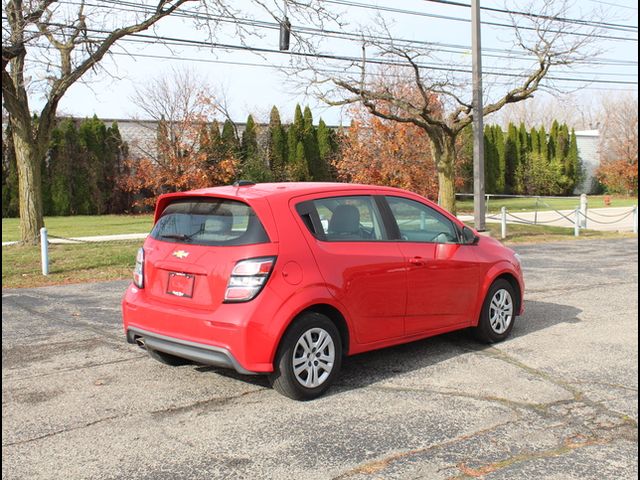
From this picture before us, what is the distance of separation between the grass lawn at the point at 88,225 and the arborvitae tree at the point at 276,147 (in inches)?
248

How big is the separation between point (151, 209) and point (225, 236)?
2731 cm

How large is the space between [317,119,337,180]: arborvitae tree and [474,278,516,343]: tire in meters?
27.0

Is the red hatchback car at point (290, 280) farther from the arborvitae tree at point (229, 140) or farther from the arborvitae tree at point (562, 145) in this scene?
the arborvitae tree at point (562, 145)

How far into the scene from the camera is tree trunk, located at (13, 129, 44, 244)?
638 inches

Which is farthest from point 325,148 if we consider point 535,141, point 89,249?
point 89,249

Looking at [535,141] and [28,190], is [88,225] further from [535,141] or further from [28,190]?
[535,141]

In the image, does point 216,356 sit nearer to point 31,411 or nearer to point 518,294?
point 31,411

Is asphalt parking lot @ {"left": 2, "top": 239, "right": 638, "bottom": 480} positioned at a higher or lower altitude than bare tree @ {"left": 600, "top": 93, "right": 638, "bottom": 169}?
lower

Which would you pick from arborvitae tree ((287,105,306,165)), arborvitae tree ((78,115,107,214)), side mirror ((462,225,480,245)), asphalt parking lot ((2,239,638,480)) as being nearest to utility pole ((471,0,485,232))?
asphalt parking lot ((2,239,638,480))

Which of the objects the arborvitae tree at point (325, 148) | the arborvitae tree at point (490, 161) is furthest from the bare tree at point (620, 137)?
the arborvitae tree at point (325, 148)

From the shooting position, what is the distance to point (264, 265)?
4.89 m

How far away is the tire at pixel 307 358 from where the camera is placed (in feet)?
16.2

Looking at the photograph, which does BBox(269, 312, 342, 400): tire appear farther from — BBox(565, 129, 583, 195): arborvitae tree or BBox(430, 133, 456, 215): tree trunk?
BBox(565, 129, 583, 195): arborvitae tree

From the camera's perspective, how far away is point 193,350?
4973 millimetres
